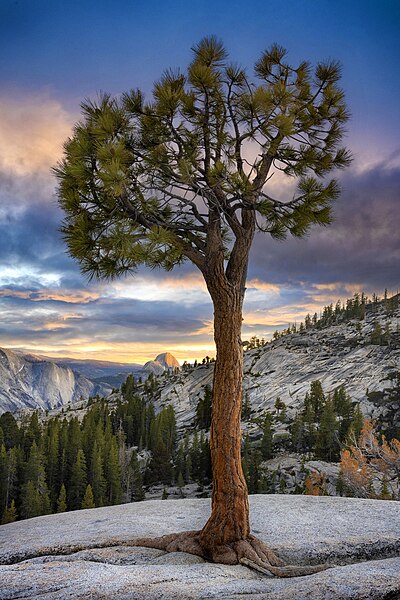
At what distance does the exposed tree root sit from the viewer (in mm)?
7840

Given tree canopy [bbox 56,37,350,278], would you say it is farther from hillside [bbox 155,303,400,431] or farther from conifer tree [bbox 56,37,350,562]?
hillside [bbox 155,303,400,431]

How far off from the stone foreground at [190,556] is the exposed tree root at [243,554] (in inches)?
9.2

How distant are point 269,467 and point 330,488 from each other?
1542 cm

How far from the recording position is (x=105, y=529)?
36.2ft

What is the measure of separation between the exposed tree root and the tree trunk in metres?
0.12

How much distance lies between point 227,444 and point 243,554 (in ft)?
6.58

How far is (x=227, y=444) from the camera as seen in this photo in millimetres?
8812

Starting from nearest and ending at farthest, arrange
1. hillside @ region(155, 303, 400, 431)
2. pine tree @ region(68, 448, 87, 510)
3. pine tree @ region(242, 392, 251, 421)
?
pine tree @ region(68, 448, 87, 510), hillside @ region(155, 303, 400, 431), pine tree @ region(242, 392, 251, 421)

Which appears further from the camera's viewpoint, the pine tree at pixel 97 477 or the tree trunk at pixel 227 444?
the pine tree at pixel 97 477

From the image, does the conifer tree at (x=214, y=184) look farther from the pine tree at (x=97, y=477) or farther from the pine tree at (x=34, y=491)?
the pine tree at (x=97, y=477)

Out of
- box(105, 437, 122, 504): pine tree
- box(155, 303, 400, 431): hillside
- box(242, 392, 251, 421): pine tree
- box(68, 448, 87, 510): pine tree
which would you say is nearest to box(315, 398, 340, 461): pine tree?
box(155, 303, 400, 431): hillside

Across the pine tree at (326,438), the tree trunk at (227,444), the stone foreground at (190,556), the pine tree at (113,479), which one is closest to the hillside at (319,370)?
the pine tree at (326,438)

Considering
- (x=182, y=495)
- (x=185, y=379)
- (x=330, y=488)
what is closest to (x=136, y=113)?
(x=330, y=488)

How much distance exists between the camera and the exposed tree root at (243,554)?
784cm
